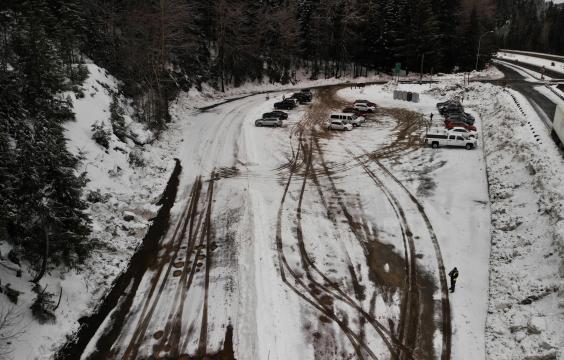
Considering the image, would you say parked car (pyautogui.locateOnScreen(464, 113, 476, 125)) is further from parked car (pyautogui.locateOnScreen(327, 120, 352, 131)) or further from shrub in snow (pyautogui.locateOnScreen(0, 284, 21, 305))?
shrub in snow (pyautogui.locateOnScreen(0, 284, 21, 305))

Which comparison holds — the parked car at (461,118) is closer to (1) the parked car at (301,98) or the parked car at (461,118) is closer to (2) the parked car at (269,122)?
(2) the parked car at (269,122)

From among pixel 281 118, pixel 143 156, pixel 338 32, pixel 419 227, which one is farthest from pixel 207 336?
pixel 338 32

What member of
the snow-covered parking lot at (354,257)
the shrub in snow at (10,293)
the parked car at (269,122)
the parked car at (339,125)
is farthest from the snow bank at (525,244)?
the parked car at (269,122)

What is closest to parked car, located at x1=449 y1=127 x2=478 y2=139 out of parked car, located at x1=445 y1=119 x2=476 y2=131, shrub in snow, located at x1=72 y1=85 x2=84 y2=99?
parked car, located at x1=445 y1=119 x2=476 y2=131

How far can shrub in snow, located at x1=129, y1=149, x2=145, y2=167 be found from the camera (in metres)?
31.1

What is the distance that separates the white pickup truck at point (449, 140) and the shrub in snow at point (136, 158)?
24007 millimetres

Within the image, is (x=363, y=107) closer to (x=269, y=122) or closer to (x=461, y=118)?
(x=461, y=118)

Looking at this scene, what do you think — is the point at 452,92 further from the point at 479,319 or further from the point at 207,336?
the point at 207,336

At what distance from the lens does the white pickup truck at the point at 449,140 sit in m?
35.3

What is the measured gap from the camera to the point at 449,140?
35.7m

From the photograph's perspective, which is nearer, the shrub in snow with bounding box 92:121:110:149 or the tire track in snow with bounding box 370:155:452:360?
the tire track in snow with bounding box 370:155:452:360

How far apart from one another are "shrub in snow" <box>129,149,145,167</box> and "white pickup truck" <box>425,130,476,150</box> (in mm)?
24007

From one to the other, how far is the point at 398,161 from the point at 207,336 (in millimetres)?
23081

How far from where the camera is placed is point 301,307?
18125 millimetres
